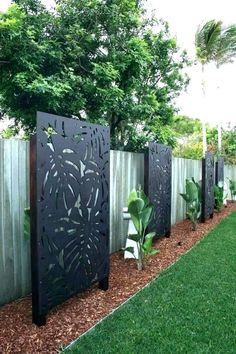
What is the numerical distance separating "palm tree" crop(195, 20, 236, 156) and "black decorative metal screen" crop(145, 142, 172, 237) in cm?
922

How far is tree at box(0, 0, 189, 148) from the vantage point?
289 inches

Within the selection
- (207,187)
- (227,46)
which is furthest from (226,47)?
(207,187)

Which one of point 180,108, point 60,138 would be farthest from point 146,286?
point 180,108

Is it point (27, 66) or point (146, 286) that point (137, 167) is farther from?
point (27, 66)

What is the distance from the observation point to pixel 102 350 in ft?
8.03

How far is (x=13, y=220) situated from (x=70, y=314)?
0.99 m

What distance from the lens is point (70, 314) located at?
303 cm

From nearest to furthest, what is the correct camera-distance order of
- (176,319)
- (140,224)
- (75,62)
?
1. (176,319)
2. (140,224)
3. (75,62)

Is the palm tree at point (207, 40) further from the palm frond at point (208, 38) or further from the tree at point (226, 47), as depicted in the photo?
the tree at point (226, 47)

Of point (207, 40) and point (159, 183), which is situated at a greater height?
point (207, 40)

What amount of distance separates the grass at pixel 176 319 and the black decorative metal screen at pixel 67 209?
46 centimetres

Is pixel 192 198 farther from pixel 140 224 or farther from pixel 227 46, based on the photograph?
pixel 227 46

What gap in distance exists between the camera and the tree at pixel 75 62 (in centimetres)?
735

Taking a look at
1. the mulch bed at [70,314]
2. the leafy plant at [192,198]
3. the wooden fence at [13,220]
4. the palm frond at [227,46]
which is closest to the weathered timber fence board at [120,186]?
the mulch bed at [70,314]
